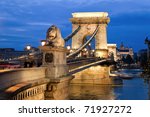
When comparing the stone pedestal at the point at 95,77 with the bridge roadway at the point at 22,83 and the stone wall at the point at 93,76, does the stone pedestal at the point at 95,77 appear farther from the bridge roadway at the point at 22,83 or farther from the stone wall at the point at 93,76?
the bridge roadway at the point at 22,83

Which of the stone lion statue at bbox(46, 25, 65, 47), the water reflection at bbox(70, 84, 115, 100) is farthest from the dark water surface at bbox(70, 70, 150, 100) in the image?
the stone lion statue at bbox(46, 25, 65, 47)

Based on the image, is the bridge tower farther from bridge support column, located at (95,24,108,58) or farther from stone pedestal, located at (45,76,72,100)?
stone pedestal, located at (45,76,72,100)

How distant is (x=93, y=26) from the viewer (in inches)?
2114

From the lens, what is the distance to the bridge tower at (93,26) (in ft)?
172

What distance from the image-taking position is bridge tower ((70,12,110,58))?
172 ft

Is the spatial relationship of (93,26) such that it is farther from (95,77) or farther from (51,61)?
(51,61)

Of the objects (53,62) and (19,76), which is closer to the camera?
(19,76)

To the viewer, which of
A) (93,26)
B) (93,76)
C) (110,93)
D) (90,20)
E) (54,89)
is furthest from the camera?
(93,26)

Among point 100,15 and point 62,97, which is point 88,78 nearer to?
point 100,15

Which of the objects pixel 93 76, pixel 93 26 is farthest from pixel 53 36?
pixel 93 26

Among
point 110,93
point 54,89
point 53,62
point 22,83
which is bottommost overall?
point 110,93

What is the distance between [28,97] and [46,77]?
2.80 m

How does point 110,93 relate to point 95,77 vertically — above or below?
below

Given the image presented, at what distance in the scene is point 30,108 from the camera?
22.3 feet
